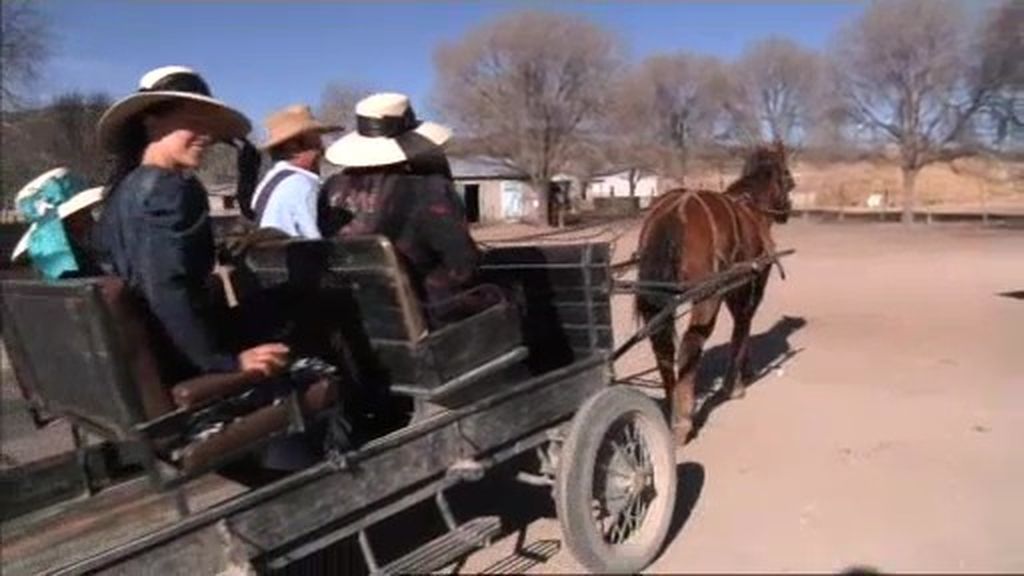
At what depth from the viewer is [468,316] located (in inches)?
141

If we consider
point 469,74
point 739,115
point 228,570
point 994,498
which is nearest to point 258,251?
point 469,74

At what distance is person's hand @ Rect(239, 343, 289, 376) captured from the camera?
288 cm

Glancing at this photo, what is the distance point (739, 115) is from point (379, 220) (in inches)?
73.9

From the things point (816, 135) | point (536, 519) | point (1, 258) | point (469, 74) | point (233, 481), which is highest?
→ point (469, 74)

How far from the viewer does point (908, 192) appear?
2.57m

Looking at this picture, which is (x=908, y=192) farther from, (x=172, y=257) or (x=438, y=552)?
(x=172, y=257)

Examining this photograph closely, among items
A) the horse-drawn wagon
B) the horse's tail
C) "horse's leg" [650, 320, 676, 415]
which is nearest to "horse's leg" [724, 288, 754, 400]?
"horse's leg" [650, 320, 676, 415]

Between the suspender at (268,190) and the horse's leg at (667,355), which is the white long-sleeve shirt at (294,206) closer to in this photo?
the suspender at (268,190)

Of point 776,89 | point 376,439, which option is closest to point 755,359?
point 376,439

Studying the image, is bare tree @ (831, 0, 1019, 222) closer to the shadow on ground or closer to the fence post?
the fence post

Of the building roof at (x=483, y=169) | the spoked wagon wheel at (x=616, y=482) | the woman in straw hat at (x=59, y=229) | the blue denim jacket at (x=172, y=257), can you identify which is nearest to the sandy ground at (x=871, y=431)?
the spoked wagon wheel at (x=616, y=482)

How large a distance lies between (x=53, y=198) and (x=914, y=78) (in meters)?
3.24

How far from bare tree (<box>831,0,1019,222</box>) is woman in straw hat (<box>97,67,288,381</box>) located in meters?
1.81

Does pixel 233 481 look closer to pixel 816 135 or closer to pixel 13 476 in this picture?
pixel 13 476
